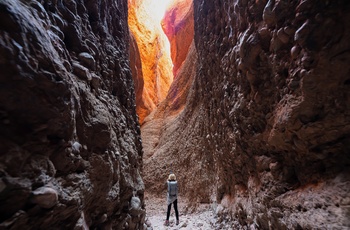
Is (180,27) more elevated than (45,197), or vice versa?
(180,27)

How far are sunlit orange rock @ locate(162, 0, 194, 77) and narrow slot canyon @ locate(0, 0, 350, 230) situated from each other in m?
14.3

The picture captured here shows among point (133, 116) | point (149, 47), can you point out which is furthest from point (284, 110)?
point (149, 47)

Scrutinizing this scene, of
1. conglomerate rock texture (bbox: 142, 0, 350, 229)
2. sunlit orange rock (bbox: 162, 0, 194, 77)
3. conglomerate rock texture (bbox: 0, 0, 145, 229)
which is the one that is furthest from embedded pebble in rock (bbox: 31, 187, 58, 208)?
sunlit orange rock (bbox: 162, 0, 194, 77)

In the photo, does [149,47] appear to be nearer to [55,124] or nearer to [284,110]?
[284,110]

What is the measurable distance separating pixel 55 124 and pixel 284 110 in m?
1.94

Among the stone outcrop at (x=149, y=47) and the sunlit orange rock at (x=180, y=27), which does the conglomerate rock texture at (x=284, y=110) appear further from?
the stone outcrop at (x=149, y=47)

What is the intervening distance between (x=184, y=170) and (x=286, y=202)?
19.8 ft

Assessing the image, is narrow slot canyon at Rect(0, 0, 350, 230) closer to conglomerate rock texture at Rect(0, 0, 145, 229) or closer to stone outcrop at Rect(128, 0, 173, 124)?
conglomerate rock texture at Rect(0, 0, 145, 229)

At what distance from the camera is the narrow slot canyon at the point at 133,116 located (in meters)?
1.05

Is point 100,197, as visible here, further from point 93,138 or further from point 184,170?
point 184,170

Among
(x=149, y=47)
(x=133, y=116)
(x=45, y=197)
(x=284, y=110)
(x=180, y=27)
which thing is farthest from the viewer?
(x=149, y=47)

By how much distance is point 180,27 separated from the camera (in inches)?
704

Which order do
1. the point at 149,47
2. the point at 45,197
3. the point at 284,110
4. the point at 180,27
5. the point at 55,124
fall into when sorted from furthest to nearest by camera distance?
1. the point at 149,47
2. the point at 180,27
3. the point at 284,110
4. the point at 55,124
5. the point at 45,197

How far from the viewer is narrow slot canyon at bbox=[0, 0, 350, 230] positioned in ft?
3.46
